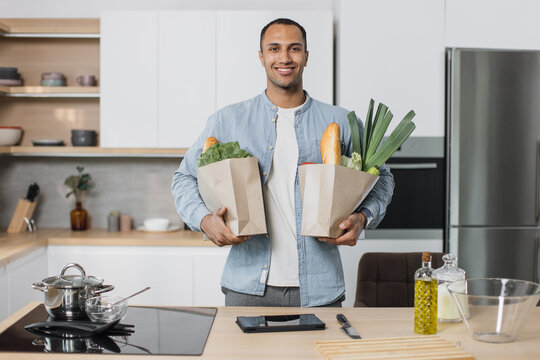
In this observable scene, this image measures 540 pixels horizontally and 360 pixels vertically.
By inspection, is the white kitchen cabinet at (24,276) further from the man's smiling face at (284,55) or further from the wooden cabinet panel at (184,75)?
the man's smiling face at (284,55)

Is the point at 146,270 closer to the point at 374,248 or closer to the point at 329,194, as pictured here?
the point at 374,248

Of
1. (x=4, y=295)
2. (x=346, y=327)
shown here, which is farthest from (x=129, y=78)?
(x=346, y=327)

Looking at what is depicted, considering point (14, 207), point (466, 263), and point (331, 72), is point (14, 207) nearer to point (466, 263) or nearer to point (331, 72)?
point (331, 72)

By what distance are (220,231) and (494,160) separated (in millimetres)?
2046

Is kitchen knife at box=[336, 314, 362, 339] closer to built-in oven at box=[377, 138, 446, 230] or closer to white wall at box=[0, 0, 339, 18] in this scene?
built-in oven at box=[377, 138, 446, 230]

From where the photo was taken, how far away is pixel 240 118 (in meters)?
2.14

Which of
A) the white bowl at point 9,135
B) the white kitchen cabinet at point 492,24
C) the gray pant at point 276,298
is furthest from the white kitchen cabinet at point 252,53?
the gray pant at point 276,298

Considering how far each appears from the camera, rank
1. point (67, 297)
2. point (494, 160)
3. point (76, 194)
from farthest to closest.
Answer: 1. point (76, 194)
2. point (494, 160)
3. point (67, 297)

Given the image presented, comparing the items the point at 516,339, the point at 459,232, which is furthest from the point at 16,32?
A: the point at 516,339

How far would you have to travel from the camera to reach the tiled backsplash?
403 cm

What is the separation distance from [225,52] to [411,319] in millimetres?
2320

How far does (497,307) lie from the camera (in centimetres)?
142

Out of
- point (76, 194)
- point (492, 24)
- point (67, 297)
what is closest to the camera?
point (67, 297)

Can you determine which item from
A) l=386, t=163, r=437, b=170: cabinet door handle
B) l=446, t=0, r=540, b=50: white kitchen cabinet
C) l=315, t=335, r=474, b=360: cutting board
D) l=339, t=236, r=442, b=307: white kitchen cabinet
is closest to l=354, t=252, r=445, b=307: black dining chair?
l=339, t=236, r=442, b=307: white kitchen cabinet
